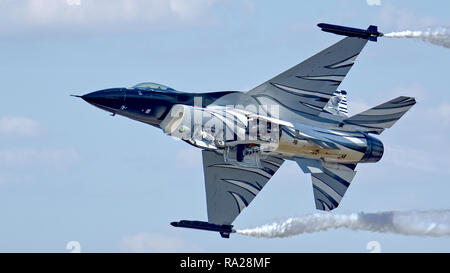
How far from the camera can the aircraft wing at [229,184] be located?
38.5m

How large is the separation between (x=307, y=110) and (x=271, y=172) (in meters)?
2.64

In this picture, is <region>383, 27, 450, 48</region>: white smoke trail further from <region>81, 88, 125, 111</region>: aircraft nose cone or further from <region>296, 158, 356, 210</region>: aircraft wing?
<region>81, 88, 125, 111</region>: aircraft nose cone

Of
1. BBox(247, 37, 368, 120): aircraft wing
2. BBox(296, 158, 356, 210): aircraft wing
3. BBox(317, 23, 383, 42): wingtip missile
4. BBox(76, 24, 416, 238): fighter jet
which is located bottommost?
BBox(296, 158, 356, 210): aircraft wing

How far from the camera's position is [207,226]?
3747 cm

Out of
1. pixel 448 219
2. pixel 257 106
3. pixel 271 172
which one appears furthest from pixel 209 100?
pixel 448 219

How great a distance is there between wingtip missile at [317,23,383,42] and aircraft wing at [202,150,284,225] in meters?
4.74

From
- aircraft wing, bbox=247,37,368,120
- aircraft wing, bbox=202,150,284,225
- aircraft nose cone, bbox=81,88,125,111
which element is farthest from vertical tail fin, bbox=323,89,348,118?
aircraft nose cone, bbox=81,88,125,111

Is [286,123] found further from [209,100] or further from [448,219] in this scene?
[448,219]

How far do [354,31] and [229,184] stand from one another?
6.57 metres

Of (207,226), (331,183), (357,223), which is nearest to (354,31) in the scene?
(331,183)

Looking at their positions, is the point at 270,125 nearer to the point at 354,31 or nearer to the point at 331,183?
the point at 331,183

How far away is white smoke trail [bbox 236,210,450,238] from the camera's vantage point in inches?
1451

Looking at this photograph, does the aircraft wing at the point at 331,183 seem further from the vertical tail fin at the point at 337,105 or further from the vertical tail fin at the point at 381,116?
the vertical tail fin at the point at 337,105

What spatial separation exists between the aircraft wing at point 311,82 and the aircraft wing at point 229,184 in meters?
2.14
